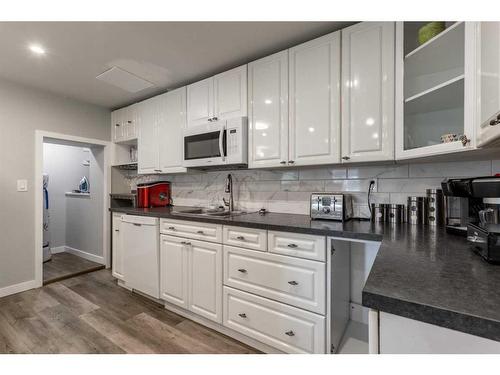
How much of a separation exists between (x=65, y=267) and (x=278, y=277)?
3.36 meters

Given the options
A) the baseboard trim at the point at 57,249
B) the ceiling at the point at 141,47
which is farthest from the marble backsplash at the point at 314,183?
the baseboard trim at the point at 57,249

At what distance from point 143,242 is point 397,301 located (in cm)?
234

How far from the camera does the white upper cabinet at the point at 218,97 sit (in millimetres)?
2170

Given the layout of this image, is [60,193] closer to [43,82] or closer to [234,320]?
[43,82]

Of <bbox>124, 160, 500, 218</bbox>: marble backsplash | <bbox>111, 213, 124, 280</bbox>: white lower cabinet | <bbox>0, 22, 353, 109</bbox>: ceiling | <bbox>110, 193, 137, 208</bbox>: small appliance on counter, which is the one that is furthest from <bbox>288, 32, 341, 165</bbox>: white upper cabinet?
<bbox>110, 193, 137, 208</bbox>: small appliance on counter

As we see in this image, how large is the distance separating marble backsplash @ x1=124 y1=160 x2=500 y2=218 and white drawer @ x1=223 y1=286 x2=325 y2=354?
867 millimetres

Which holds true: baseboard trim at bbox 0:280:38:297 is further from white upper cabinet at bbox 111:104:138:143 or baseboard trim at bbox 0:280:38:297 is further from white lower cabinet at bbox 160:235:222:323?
white upper cabinet at bbox 111:104:138:143

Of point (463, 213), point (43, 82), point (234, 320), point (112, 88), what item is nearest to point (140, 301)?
point (234, 320)

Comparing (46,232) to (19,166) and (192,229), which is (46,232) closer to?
(19,166)

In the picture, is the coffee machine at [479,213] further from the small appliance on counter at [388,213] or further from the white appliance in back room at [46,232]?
the white appliance in back room at [46,232]

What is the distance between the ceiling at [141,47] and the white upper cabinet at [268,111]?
0.16 meters

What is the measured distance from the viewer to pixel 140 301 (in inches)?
97.3

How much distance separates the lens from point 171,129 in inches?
107

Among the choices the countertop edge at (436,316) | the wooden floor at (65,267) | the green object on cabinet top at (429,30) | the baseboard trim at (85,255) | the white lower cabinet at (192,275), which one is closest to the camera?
the countertop edge at (436,316)
